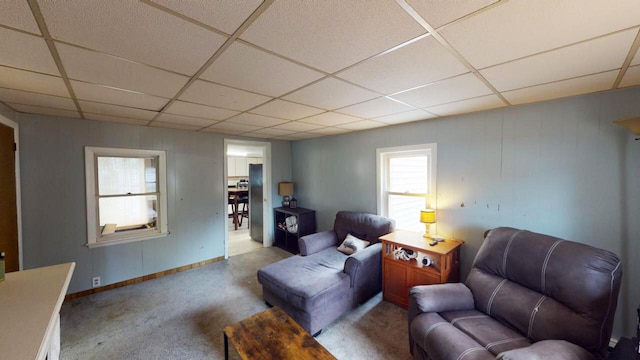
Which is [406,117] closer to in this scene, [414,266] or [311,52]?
[414,266]

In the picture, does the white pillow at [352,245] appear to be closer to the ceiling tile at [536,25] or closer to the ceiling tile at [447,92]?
the ceiling tile at [447,92]

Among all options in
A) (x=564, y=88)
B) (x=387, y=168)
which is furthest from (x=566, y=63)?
(x=387, y=168)

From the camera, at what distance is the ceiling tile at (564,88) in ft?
5.70

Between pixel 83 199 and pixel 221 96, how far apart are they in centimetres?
261

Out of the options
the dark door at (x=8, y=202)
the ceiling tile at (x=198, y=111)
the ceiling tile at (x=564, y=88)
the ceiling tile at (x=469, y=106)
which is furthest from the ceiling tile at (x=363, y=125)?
the dark door at (x=8, y=202)

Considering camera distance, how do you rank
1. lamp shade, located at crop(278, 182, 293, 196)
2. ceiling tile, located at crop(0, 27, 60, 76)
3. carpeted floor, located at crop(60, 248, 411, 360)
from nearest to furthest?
ceiling tile, located at crop(0, 27, 60, 76)
carpeted floor, located at crop(60, 248, 411, 360)
lamp shade, located at crop(278, 182, 293, 196)

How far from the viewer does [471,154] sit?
109 inches

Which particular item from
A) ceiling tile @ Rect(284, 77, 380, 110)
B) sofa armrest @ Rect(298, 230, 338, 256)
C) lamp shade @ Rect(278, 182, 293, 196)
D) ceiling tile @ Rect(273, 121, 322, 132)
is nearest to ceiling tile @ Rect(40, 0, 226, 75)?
ceiling tile @ Rect(284, 77, 380, 110)

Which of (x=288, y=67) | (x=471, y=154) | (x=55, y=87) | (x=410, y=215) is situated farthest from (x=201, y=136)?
(x=471, y=154)

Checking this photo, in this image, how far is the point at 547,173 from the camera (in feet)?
7.59

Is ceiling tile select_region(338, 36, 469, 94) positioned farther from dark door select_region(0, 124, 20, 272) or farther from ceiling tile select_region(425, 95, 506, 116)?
dark door select_region(0, 124, 20, 272)

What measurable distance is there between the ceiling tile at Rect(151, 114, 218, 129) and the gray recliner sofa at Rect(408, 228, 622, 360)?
3.10m

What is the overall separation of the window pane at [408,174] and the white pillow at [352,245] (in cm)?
93

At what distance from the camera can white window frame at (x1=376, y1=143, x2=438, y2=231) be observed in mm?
3088
